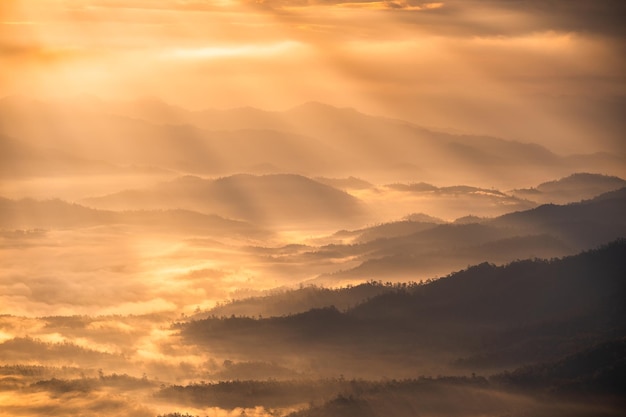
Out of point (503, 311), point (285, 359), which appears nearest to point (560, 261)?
point (503, 311)

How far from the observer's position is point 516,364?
146m

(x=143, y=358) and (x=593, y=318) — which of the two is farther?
(x=143, y=358)

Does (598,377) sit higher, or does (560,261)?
(560,261)

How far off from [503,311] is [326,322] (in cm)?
3158

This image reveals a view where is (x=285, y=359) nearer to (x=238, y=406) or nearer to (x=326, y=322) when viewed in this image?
(x=326, y=322)

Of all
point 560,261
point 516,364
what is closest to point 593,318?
point 516,364

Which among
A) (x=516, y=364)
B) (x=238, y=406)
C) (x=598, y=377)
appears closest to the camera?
(x=598, y=377)

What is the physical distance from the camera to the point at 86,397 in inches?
5177

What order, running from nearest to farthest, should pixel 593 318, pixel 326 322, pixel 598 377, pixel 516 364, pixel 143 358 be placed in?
pixel 598 377, pixel 516 364, pixel 593 318, pixel 143 358, pixel 326 322

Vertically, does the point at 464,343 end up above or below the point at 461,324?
below

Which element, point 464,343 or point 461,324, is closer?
point 464,343

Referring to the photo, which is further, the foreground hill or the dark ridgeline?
the foreground hill

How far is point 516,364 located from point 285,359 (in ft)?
127

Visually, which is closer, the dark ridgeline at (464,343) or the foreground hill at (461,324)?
the dark ridgeline at (464,343)
